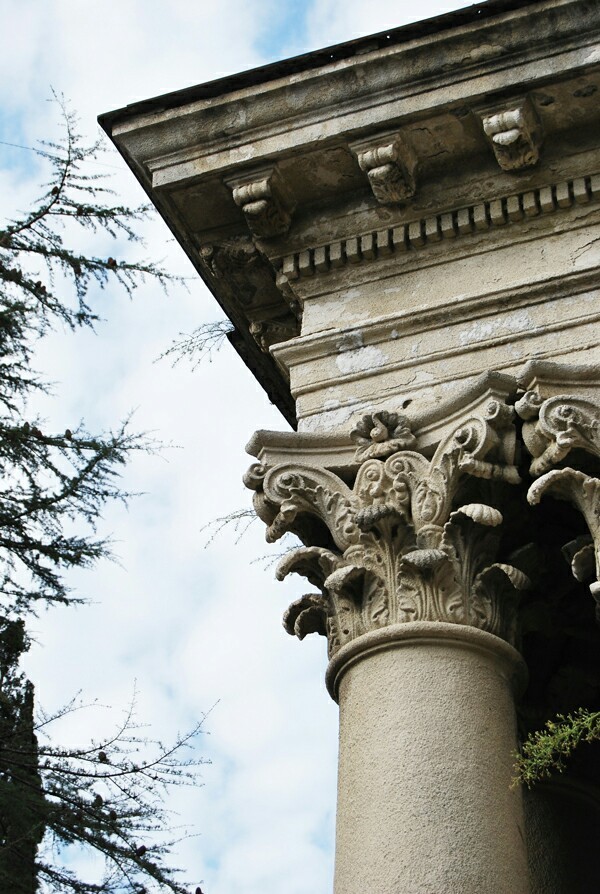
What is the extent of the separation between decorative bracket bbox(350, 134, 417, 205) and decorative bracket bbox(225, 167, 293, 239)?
0.58 m

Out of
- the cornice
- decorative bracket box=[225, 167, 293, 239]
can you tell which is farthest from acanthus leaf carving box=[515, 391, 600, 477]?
decorative bracket box=[225, 167, 293, 239]

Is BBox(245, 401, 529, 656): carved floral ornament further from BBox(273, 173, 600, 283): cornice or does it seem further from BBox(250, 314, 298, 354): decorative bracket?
BBox(250, 314, 298, 354): decorative bracket

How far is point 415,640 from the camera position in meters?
7.39

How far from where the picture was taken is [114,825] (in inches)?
458

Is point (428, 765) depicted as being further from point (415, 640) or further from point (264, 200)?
point (264, 200)

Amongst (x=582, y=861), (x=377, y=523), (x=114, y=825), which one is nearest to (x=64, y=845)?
(x=114, y=825)

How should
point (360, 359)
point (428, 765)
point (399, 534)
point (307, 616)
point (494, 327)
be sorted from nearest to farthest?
point (428, 765) → point (399, 534) → point (307, 616) → point (494, 327) → point (360, 359)

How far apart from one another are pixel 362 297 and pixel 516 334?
1.15 metres

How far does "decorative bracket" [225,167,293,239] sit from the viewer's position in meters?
9.23

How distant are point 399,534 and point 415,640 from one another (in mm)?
654

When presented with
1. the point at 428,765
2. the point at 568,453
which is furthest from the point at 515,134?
the point at 428,765

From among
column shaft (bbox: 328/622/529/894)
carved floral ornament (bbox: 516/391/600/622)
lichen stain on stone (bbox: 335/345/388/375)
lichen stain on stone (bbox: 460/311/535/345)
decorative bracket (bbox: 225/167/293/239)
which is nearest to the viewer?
column shaft (bbox: 328/622/529/894)

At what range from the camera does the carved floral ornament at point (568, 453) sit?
7.45m

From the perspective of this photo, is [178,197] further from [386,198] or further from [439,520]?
[439,520]
